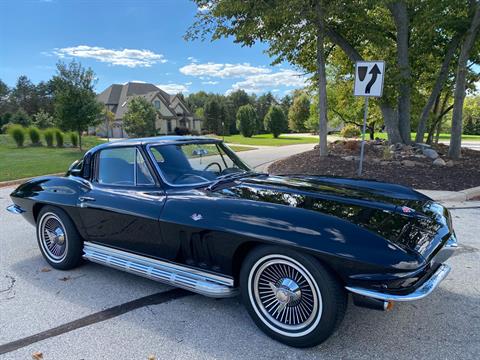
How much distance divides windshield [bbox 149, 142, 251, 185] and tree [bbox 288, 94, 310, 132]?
57.5 meters

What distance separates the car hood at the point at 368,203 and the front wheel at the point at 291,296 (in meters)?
0.45

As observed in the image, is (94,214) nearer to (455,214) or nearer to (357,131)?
(455,214)

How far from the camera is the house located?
168ft

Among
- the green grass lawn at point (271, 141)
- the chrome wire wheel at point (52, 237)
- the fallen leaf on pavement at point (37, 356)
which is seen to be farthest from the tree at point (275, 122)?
the fallen leaf on pavement at point (37, 356)

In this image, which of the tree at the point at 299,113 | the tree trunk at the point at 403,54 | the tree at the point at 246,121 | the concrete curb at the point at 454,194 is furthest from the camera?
the tree at the point at 299,113

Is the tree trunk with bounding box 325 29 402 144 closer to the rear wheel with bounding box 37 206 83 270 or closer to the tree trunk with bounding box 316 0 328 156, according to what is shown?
the tree trunk with bounding box 316 0 328 156

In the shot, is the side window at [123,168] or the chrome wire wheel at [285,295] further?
the side window at [123,168]

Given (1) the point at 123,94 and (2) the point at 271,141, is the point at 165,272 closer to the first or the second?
(2) the point at 271,141

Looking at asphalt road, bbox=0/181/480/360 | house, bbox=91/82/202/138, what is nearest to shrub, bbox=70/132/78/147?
house, bbox=91/82/202/138

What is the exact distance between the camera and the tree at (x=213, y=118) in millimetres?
66125

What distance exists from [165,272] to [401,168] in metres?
7.99

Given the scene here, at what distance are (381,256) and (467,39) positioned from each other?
11068 millimetres

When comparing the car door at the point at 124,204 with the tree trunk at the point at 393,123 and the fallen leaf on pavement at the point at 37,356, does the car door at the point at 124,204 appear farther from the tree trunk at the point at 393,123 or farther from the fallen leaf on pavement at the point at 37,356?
the tree trunk at the point at 393,123

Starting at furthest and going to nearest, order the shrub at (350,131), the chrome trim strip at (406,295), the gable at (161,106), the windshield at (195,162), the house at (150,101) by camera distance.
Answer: the house at (150,101), the gable at (161,106), the shrub at (350,131), the windshield at (195,162), the chrome trim strip at (406,295)
